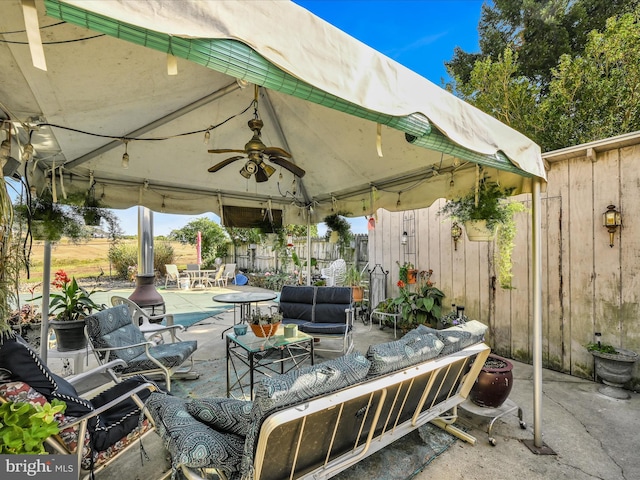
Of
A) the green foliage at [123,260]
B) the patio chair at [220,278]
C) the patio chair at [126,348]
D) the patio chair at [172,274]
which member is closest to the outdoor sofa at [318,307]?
the patio chair at [126,348]

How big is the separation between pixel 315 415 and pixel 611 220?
3954mm

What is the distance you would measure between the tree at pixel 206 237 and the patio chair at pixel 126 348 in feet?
35.2

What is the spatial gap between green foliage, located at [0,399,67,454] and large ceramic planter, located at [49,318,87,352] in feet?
7.80

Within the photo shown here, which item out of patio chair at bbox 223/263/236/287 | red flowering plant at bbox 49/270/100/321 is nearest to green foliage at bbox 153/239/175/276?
patio chair at bbox 223/263/236/287

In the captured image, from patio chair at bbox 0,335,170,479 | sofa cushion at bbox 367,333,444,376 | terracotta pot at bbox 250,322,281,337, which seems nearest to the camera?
patio chair at bbox 0,335,170,479

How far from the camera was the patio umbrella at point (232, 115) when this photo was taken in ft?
3.25

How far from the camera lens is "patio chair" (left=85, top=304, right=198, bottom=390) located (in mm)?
2793

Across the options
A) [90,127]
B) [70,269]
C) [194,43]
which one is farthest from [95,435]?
[70,269]

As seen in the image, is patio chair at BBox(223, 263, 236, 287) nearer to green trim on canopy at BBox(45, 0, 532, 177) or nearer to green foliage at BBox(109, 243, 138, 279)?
green foliage at BBox(109, 243, 138, 279)

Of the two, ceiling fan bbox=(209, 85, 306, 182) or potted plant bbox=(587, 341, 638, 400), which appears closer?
ceiling fan bbox=(209, 85, 306, 182)

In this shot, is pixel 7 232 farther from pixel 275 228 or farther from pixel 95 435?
pixel 275 228

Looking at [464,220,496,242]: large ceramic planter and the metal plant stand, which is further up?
[464,220,496,242]: large ceramic planter

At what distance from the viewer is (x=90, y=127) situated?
2.70m

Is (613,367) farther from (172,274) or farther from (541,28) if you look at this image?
(172,274)
